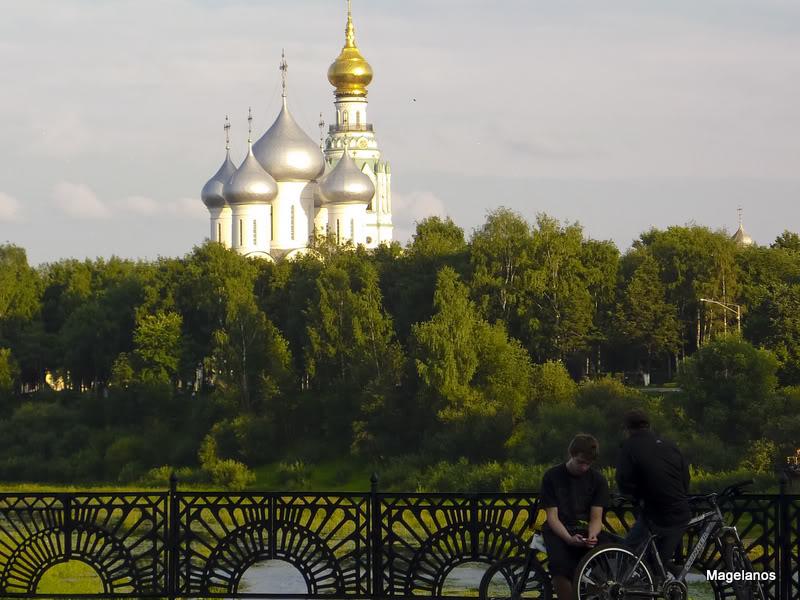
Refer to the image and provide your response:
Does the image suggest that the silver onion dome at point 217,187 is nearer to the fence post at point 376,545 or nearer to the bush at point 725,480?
the bush at point 725,480

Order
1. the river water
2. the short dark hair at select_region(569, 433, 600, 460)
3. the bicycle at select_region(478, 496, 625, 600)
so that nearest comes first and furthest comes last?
the short dark hair at select_region(569, 433, 600, 460) → the bicycle at select_region(478, 496, 625, 600) → the river water

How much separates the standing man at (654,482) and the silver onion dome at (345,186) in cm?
4824

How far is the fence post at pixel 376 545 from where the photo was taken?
1002 cm

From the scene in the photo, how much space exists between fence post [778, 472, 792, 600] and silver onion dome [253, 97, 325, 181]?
156 feet

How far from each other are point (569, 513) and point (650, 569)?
0.53 meters

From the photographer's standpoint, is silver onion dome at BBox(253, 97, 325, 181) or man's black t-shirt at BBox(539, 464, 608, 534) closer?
man's black t-shirt at BBox(539, 464, 608, 534)

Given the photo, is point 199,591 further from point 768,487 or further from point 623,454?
point 768,487

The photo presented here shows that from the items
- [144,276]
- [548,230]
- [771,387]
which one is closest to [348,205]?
[144,276]

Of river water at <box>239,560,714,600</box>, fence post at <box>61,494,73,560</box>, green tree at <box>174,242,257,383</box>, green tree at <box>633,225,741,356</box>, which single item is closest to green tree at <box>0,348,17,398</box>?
green tree at <box>174,242,257,383</box>

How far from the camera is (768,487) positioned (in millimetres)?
28203

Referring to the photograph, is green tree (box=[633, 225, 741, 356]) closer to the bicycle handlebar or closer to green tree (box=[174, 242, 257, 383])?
green tree (box=[174, 242, 257, 383])

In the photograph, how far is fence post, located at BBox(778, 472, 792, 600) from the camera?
946cm

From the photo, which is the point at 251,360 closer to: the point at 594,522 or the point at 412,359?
the point at 412,359

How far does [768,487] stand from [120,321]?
24.3 m
